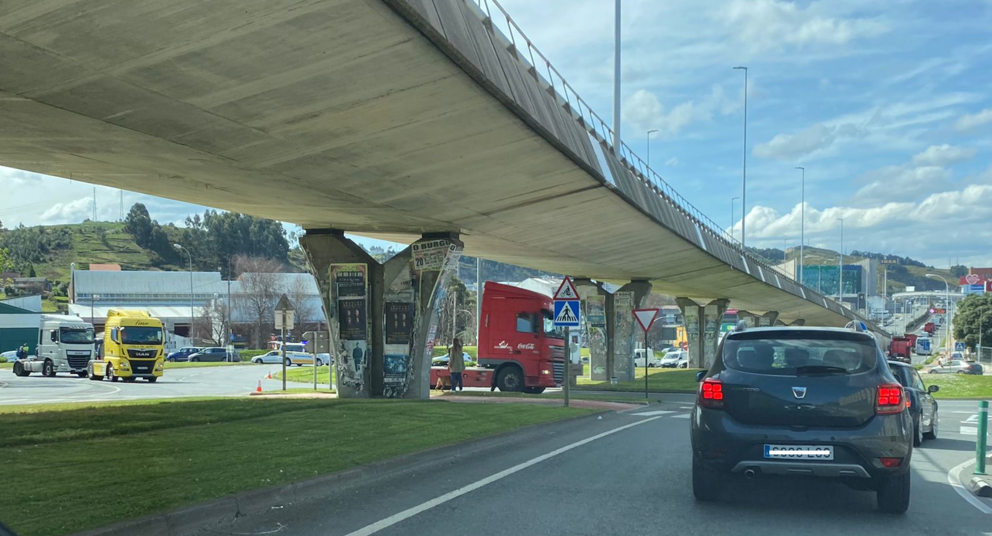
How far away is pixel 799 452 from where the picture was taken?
746 cm

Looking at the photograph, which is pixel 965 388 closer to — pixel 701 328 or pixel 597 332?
pixel 597 332

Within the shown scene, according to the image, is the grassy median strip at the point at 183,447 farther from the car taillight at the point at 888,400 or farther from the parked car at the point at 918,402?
the parked car at the point at 918,402

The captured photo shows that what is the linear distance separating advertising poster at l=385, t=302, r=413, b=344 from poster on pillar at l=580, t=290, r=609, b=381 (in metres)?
23.4

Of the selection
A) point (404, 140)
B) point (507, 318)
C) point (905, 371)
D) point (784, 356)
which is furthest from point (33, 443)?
point (507, 318)

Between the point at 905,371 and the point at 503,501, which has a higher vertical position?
the point at 905,371

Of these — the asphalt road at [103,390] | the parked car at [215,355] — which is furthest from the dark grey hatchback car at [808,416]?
the parked car at [215,355]

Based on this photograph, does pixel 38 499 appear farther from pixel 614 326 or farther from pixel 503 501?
pixel 614 326

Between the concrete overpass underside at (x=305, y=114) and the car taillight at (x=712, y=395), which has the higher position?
the concrete overpass underside at (x=305, y=114)

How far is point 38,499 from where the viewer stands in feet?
23.7

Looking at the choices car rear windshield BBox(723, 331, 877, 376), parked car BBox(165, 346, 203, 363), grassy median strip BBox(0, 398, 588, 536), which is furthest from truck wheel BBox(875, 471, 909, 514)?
parked car BBox(165, 346, 203, 363)

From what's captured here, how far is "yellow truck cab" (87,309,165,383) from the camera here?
38188mm

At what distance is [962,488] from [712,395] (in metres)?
4.20

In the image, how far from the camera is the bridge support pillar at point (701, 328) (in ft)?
230

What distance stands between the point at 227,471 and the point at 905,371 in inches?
442
